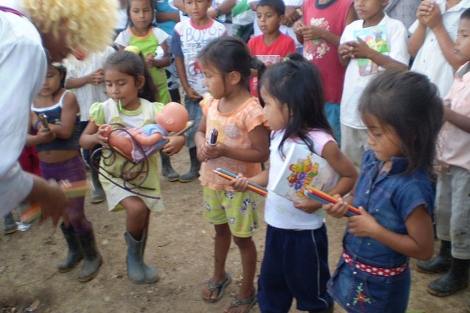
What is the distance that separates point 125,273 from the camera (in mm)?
3256

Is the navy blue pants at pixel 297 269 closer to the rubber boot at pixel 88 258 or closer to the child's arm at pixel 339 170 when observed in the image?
the child's arm at pixel 339 170

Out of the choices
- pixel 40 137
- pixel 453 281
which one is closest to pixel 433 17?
pixel 453 281

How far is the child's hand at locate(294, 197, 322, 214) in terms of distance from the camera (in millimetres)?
2056

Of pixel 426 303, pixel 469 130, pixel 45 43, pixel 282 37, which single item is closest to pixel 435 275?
pixel 426 303

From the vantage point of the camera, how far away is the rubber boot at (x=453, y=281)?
2.84m

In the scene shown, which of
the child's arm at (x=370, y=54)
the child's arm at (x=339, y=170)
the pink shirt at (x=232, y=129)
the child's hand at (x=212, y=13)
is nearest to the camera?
the child's arm at (x=339, y=170)

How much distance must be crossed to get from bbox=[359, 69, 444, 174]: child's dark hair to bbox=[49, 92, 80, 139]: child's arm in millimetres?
1998

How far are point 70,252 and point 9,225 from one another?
77 cm

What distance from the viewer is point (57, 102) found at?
3.14m

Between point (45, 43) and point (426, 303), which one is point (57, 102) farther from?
point (426, 303)

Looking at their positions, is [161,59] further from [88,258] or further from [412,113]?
[412,113]

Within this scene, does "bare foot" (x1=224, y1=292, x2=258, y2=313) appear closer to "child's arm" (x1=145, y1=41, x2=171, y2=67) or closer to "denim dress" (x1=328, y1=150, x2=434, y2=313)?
"denim dress" (x1=328, y1=150, x2=434, y2=313)

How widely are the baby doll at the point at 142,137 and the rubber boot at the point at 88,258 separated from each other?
2.70 ft

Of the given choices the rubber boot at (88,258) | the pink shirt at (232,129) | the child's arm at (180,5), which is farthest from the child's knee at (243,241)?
the child's arm at (180,5)
